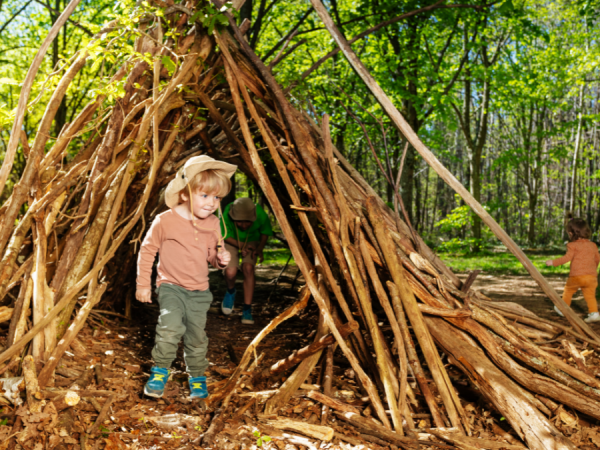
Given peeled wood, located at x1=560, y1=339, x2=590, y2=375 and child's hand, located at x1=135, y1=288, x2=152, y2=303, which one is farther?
peeled wood, located at x1=560, y1=339, x2=590, y2=375

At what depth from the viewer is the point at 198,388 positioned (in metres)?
2.79

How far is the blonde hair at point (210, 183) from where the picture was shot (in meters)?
2.72

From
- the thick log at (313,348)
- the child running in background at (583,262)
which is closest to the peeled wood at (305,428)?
the thick log at (313,348)

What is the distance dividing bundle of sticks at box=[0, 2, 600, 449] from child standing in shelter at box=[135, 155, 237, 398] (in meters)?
0.21

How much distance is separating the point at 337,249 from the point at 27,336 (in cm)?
183

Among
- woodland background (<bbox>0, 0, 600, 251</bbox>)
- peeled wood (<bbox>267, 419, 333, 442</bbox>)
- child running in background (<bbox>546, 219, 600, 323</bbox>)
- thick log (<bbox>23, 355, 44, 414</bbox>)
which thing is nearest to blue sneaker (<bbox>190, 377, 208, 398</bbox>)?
peeled wood (<bbox>267, 419, 333, 442</bbox>)

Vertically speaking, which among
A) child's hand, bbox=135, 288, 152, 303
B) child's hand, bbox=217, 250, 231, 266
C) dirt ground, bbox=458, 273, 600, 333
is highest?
child's hand, bbox=217, 250, 231, 266

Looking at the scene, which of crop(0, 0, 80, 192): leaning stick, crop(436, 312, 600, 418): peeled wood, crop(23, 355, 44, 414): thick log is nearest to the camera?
crop(0, 0, 80, 192): leaning stick

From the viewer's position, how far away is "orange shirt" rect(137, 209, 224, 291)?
2.75 m

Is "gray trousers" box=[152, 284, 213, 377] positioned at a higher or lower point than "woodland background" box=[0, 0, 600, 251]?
lower

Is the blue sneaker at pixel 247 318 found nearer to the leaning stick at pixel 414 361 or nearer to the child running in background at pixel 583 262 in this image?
the leaning stick at pixel 414 361

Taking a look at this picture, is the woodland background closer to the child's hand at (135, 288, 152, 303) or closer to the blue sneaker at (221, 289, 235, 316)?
the child's hand at (135, 288, 152, 303)

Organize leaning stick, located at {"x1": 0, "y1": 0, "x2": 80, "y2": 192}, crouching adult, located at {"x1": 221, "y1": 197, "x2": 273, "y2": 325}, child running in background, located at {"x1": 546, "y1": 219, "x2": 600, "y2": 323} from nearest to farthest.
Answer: leaning stick, located at {"x1": 0, "y1": 0, "x2": 80, "y2": 192}, child running in background, located at {"x1": 546, "y1": 219, "x2": 600, "y2": 323}, crouching adult, located at {"x1": 221, "y1": 197, "x2": 273, "y2": 325}

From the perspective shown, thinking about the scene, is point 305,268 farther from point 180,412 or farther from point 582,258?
point 582,258
